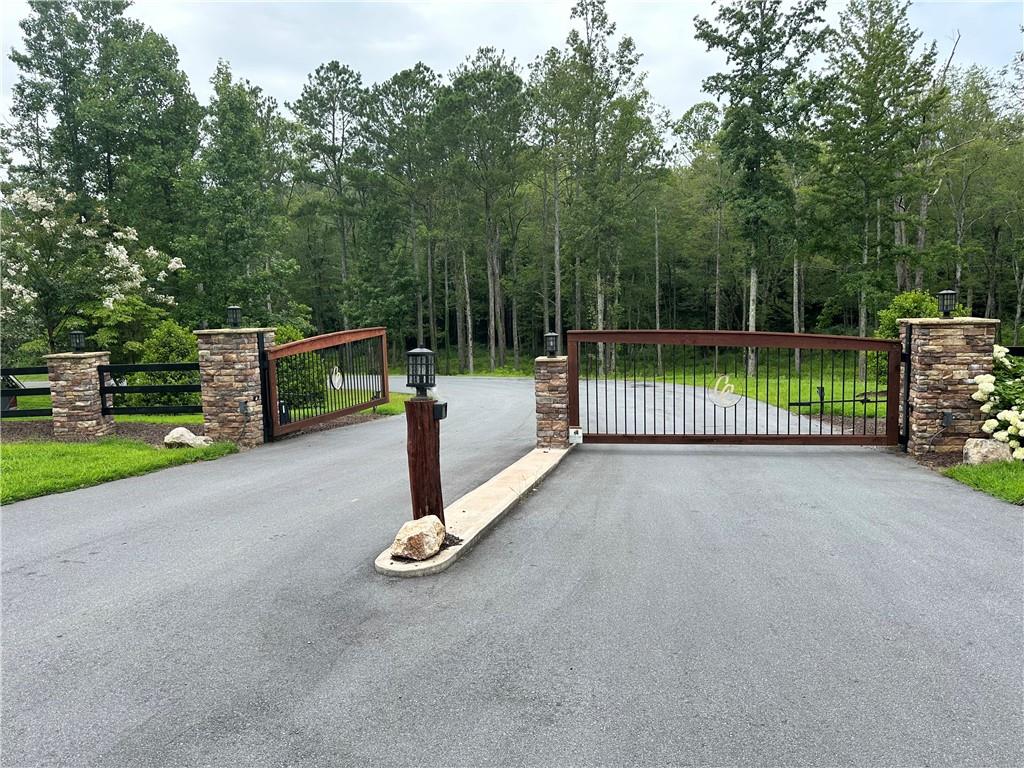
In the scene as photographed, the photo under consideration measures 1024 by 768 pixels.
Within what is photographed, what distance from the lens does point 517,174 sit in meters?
29.9

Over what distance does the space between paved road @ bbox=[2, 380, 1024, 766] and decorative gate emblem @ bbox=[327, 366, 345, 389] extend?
5.81 meters

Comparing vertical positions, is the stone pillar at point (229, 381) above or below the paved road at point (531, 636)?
above

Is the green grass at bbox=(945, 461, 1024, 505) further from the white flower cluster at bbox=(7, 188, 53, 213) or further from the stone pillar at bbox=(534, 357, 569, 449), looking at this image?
the white flower cluster at bbox=(7, 188, 53, 213)

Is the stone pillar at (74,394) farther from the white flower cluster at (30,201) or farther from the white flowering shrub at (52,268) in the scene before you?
the white flower cluster at (30,201)

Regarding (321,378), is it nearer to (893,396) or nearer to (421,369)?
(421,369)

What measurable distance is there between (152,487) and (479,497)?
12.5 ft

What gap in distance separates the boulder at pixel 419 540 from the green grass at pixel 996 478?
17.8 feet

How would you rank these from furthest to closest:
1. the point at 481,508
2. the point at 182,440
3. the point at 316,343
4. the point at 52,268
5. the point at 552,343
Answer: the point at 52,268, the point at 316,343, the point at 182,440, the point at 552,343, the point at 481,508

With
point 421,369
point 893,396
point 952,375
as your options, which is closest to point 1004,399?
point 952,375

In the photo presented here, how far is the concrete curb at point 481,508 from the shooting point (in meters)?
4.06

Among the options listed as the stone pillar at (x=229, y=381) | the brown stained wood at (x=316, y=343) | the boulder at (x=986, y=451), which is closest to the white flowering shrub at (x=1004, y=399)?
the boulder at (x=986, y=451)

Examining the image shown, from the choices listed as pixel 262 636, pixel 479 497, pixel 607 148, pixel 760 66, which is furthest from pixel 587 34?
pixel 262 636

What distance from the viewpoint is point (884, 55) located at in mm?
19688

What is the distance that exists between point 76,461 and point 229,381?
2190 millimetres
